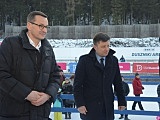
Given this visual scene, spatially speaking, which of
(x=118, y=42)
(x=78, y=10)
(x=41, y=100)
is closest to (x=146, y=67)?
(x=118, y=42)

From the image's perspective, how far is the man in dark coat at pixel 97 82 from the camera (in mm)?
3482

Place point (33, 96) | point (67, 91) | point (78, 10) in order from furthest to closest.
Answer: point (78, 10) < point (67, 91) < point (33, 96)

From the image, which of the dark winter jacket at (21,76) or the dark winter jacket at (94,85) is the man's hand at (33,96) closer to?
the dark winter jacket at (21,76)

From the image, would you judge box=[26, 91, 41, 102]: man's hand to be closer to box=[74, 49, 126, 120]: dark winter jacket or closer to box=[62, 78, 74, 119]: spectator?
box=[74, 49, 126, 120]: dark winter jacket

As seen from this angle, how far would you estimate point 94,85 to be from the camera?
3486 millimetres

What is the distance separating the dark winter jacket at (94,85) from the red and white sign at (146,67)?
1505 centimetres

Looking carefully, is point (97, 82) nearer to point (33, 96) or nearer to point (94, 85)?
point (94, 85)

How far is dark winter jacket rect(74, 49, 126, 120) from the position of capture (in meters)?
3.48

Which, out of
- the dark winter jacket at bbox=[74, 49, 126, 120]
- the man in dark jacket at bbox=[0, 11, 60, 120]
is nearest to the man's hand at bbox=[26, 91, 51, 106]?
the man in dark jacket at bbox=[0, 11, 60, 120]

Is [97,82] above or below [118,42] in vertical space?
above

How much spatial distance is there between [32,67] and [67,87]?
6325 millimetres

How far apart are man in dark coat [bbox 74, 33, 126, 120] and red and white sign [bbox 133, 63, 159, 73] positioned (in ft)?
49.4

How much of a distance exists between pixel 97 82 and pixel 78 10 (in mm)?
50178

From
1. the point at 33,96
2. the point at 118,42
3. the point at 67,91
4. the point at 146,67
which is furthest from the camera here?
the point at 118,42
